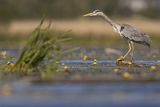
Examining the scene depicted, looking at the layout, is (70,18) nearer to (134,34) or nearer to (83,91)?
(134,34)

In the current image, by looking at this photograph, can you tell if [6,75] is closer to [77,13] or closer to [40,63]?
[40,63]

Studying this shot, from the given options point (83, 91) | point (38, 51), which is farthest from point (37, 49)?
point (83, 91)

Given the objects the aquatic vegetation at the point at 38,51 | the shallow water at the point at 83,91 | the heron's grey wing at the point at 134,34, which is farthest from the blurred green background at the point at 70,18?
the shallow water at the point at 83,91

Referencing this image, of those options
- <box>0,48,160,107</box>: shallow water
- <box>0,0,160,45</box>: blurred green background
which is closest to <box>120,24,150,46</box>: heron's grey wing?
<box>0,48,160,107</box>: shallow water

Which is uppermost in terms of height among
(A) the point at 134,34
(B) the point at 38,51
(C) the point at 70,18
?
(C) the point at 70,18

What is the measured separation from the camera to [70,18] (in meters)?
38.7

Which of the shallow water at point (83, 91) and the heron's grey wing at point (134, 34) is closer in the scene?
the shallow water at point (83, 91)

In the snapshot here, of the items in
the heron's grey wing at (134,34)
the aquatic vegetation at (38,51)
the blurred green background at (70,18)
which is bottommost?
the aquatic vegetation at (38,51)

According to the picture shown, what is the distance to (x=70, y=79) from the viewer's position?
11891 mm

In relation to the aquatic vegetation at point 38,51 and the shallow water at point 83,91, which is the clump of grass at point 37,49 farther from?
the shallow water at point 83,91

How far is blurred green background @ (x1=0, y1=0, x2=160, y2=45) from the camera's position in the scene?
1220 inches

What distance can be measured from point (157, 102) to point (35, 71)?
4293 mm

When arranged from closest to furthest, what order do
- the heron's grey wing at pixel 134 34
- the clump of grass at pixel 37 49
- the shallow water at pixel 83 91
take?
the shallow water at pixel 83 91
the clump of grass at pixel 37 49
the heron's grey wing at pixel 134 34

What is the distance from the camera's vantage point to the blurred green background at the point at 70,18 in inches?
1220
